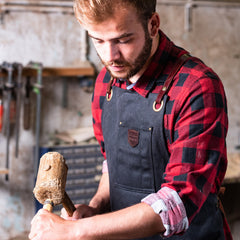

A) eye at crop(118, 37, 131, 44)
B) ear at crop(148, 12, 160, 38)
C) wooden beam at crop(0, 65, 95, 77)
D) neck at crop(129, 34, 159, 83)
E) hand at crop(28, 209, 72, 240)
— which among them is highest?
ear at crop(148, 12, 160, 38)

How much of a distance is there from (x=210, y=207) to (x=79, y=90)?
2.56 m

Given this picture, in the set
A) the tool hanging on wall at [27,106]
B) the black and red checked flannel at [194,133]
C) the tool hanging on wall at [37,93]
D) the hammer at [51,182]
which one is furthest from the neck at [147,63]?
the tool hanging on wall at [27,106]

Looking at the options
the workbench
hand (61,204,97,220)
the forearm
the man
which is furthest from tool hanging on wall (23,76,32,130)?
the forearm

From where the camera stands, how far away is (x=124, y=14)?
4.10 ft

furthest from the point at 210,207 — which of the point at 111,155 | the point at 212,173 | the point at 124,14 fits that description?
the point at 124,14

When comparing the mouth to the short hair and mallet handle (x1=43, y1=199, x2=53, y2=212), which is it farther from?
mallet handle (x1=43, y1=199, x2=53, y2=212)

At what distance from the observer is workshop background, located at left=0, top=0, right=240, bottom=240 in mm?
3471

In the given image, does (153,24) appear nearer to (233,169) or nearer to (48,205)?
(48,205)

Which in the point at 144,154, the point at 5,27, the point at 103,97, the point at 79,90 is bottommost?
the point at 79,90

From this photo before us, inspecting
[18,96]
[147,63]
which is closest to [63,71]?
[18,96]

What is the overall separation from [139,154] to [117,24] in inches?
21.6

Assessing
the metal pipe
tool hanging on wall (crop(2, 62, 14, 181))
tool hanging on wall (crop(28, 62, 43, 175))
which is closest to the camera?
tool hanging on wall (crop(2, 62, 14, 181))

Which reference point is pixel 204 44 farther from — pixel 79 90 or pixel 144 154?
pixel 144 154

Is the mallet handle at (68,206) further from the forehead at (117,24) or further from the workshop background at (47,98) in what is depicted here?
the workshop background at (47,98)
